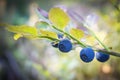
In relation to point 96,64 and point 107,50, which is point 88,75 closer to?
point 96,64

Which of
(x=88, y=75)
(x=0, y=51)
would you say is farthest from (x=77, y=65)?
(x=0, y=51)

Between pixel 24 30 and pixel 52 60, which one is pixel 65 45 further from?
pixel 52 60

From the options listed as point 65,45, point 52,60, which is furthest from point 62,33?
point 52,60

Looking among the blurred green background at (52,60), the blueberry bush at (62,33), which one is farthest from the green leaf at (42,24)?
the blurred green background at (52,60)

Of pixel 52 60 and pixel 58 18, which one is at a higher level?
pixel 52 60

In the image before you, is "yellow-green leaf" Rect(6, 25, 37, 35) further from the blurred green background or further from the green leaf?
the blurred green background

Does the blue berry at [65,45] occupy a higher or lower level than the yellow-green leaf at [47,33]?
lower

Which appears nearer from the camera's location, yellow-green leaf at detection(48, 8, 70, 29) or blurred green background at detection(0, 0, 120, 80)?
yellow-green leaf at detection(48, 8, 70, 29)

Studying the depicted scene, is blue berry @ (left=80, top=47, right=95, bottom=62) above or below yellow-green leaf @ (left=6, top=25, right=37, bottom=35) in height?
below

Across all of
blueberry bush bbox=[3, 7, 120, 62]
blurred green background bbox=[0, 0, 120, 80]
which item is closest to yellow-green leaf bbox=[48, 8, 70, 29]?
blueberry bush bbox=[3, 7, 120, 62]

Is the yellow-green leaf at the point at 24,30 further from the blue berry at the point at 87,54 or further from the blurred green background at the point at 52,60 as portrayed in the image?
the blurred green background at the point at 52,60

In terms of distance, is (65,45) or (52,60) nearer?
(65,45)
